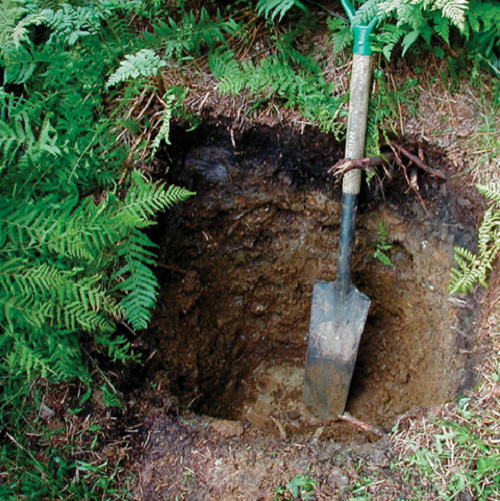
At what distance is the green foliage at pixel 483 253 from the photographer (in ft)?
7.00

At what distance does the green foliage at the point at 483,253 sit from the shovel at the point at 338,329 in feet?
1.67

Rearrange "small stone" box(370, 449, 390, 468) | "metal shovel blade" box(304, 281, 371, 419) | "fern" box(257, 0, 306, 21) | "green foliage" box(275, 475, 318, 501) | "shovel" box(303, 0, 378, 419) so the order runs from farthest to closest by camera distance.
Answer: "metal shovel blade" box(304, 281, 371, 419), "shovel" box(303, 0, 378, 419), "fern" box(257, 0, 306, 21), "small stone" box(370, 449, 390, 468), "green foliage" box(275, 475, 318, 501)

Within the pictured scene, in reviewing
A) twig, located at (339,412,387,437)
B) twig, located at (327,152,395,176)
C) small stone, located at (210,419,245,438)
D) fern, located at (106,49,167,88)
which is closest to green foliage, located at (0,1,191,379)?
fern, located at (106,49,167,88)

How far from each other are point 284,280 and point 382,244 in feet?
2.09

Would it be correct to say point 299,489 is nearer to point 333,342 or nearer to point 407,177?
point 333,342

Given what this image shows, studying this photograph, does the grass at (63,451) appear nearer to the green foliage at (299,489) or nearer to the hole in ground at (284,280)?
the hole in ground at (284,280)

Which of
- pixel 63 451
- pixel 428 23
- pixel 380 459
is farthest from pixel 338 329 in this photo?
pixel 428 23

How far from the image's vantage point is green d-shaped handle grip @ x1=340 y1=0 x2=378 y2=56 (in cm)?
214

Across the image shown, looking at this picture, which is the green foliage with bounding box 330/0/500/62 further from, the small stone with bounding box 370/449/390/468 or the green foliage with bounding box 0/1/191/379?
the small stone with bounding box 370/449/390/468

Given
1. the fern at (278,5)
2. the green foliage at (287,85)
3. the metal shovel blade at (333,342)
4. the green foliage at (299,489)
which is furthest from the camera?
the metal shovel blade at (333,342)

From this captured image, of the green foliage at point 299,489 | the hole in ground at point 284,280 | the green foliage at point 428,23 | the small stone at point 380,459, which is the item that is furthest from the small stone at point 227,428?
the green foliage at point 428,23

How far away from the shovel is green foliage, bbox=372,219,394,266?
24cm

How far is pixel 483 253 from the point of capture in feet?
7.11

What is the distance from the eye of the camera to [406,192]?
248 centimetres
